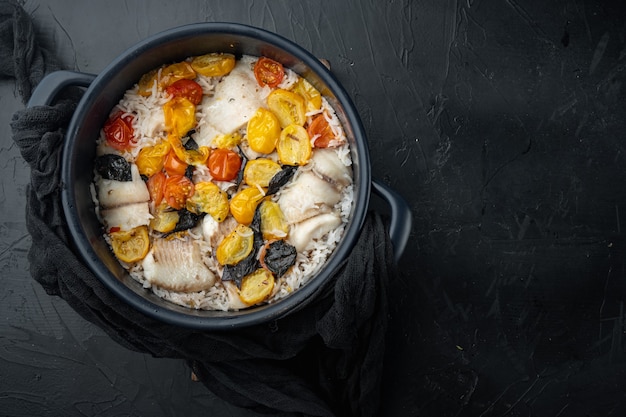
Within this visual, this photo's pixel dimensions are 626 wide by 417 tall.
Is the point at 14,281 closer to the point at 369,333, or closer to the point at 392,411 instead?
the point at 369,333

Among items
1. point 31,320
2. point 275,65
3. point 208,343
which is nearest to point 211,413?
point 208,343

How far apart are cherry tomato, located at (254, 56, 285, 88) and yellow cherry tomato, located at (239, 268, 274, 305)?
462 mm

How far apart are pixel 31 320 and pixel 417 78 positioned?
4.30ft

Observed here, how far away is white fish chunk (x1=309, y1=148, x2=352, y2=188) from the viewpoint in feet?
4.97

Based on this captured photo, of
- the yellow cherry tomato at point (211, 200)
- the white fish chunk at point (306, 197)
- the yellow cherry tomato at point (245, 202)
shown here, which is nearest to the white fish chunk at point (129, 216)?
the yellow cherry tomato at point (211, 200)

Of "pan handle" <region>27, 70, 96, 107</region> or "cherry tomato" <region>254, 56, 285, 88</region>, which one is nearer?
"pan handle" <region>27, 70, 96, 107</region>

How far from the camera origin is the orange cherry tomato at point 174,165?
1.52 metres

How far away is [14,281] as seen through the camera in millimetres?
1817

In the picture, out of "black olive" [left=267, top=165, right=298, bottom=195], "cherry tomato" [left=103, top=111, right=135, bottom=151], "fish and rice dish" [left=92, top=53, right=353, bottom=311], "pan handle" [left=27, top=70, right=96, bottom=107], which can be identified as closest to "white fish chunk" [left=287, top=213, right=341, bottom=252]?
"fish and rice dish" [left=92, top=53, right=353, bottom=311]

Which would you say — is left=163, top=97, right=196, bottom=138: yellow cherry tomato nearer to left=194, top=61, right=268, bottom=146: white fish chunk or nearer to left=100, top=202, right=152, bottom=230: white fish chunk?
left=194, top=61, right=268, bottom=146: white fish chunk

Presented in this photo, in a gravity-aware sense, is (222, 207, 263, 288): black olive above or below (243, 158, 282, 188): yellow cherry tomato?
below

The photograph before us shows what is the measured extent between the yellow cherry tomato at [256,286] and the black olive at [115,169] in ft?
1.23

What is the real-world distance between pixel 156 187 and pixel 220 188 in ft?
0.51

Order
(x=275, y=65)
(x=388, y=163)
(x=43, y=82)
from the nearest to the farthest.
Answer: (x=43, y=82) → (x=275, y=65) → (x=388, y=163)
